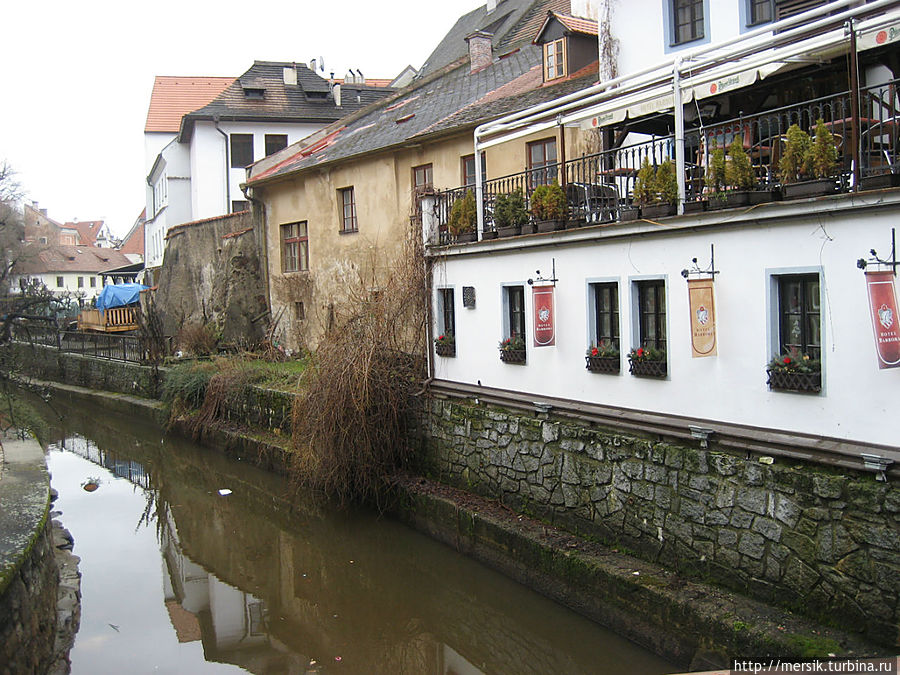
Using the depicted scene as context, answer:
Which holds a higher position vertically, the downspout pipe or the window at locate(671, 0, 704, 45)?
the downspout pipe

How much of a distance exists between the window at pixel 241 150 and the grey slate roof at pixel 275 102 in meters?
0.75

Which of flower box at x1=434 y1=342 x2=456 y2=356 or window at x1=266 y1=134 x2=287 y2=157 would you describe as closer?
flower box at x1=434 y1=342 x2=456 y2=356

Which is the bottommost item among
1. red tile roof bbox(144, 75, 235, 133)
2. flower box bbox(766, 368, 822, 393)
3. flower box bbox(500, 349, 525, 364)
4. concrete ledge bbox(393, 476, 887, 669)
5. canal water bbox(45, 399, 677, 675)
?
canal water bbox(45, 399, 677, 675)

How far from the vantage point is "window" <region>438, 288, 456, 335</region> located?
13.5 metres

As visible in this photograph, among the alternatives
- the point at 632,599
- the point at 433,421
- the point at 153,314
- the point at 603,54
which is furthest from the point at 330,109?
the point at 632,599

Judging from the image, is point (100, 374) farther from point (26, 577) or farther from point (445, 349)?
point (26, 577)

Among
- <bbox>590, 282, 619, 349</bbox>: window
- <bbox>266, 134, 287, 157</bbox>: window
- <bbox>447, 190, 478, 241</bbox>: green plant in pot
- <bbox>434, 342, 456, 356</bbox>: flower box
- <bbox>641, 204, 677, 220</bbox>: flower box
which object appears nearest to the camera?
<bbox>641, 204, 677, 220</bbox>: flower box

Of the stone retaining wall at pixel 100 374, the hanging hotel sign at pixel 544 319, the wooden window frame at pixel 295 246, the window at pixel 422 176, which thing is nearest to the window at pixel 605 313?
the hanging hotel sign at pixel 544 319

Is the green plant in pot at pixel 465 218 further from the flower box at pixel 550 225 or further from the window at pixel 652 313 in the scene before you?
the window at pixel 652 313

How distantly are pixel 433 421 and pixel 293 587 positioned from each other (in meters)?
3.37

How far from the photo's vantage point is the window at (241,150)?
1266 inches

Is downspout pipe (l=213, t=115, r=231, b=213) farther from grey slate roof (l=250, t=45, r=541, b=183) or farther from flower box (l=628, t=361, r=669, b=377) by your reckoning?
flower box (l=628, t=361, r=669, b=377)

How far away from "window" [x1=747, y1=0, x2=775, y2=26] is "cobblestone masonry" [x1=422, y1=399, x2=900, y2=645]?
665cm

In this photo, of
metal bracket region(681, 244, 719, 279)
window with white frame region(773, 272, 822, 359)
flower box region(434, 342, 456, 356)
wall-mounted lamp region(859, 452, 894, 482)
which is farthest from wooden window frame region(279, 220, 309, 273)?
wall-mounted lamp region(859, 452, 894, 482)
